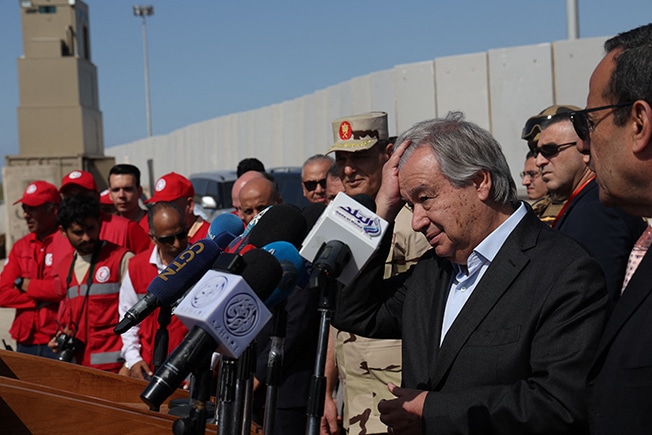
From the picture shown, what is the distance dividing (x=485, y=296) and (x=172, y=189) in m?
4.42

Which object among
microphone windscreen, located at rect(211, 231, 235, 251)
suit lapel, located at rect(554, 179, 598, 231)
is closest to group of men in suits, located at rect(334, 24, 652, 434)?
microphone windscreen, located at rect(211, 231, 235, 251)

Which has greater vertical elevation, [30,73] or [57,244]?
[30,73]

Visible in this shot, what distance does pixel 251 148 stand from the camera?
26.0 metres

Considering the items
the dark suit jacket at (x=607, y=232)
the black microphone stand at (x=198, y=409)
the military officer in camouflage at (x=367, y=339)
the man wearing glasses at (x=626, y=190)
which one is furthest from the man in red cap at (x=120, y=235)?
the man wearing glasses at (x=626, y=190)

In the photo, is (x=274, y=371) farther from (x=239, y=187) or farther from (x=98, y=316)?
(x=239, y=187)

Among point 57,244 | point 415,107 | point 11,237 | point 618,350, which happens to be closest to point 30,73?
point 11,237

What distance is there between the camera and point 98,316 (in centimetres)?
593

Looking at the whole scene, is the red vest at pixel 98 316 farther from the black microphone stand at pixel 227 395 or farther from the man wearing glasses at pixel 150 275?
the black microphone stand at pixel 227 395

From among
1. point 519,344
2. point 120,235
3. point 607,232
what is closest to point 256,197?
point 120,235

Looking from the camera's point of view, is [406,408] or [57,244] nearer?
[406,408]

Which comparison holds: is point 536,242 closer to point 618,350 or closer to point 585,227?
point 618,350

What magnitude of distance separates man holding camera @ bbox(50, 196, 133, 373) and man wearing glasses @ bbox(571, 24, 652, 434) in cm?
410

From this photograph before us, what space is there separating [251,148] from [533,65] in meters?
14.1

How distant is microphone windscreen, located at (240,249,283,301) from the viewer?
90.7 inches
